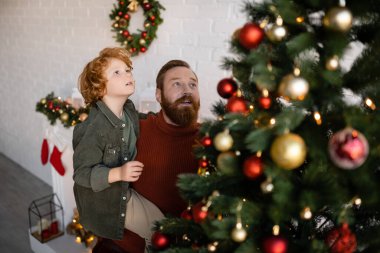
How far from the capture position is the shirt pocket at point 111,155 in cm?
134

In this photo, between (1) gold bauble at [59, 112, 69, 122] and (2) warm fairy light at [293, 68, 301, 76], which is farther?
(1) gold bauble at [59, 112, 69, 122]

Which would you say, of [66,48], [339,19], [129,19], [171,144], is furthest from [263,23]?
[66,48]

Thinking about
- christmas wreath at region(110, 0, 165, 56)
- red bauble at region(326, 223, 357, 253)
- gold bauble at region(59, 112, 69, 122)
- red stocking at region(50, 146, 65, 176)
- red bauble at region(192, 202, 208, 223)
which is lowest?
red bauble at region(326, 223, 357, 253)

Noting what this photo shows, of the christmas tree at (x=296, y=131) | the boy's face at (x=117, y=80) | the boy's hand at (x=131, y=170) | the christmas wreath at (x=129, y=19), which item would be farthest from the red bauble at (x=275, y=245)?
the christmas wreath at (x=129, y=19)

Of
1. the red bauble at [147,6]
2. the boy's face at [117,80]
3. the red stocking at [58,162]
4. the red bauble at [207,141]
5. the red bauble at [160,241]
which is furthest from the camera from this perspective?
the red stocking at [58,162]

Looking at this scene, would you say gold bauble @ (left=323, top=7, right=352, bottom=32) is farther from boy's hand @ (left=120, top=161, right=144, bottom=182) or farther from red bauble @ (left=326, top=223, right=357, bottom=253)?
boy's hand @ (left=120, top=161, right=144, bottom=182)

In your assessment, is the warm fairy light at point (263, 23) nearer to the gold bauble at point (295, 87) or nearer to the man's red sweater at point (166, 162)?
the gold bauble at point (295, 87)

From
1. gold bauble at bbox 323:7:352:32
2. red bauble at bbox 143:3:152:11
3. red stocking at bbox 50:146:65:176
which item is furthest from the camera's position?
red stocking at bbox 50:146:65:176

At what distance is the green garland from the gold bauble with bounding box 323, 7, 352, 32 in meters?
2.08

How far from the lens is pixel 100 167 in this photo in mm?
1287

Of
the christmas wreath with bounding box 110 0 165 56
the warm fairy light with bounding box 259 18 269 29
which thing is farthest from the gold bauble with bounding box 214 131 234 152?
the christmas wreath with bounding box 110 0 165 56

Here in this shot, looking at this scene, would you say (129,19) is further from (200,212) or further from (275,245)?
(275,245)

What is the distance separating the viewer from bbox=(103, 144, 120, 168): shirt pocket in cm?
134

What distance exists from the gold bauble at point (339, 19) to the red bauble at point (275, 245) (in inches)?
17.3
